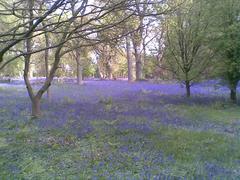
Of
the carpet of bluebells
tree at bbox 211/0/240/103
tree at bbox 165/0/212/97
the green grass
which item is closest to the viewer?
the carpet of bluebells

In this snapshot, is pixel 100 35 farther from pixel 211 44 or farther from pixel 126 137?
pixel 211 44

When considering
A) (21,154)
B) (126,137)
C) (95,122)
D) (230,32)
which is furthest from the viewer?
(230,32)

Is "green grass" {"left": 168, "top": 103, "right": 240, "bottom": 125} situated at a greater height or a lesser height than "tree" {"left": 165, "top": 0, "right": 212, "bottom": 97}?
lesser

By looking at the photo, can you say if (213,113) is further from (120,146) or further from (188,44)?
(120,146)

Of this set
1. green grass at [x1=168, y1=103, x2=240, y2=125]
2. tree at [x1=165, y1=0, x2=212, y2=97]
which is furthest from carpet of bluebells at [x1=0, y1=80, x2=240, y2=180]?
tree at [x1=165, y1=0, x2=212, y2=97]

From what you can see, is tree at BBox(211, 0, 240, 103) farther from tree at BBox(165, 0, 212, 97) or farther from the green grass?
the green grass

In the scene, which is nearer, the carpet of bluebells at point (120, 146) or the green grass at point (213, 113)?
the carpet of bluebells at point (120, 146)

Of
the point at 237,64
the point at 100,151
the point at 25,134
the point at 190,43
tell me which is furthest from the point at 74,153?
the point at 190,43

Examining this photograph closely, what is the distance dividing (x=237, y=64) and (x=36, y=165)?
40.0 feet

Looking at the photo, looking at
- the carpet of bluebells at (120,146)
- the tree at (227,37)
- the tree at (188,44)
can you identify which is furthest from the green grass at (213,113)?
the tree at (188,44)

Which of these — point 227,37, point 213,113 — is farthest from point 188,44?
point 213,113

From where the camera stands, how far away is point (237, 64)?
604 inches

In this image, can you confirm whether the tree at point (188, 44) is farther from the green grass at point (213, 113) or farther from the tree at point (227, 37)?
the green grass at point (213, 113)

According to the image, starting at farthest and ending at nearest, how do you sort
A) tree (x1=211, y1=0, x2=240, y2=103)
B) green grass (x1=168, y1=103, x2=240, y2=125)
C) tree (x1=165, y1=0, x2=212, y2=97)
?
1. tree (x1=165, y1=0, x2=212, y2=97)
2. tree (x1=211, y1=0, x2=240, y2=103)
3. green grass (x1=168, y1=103, x2=240, y2=125)
